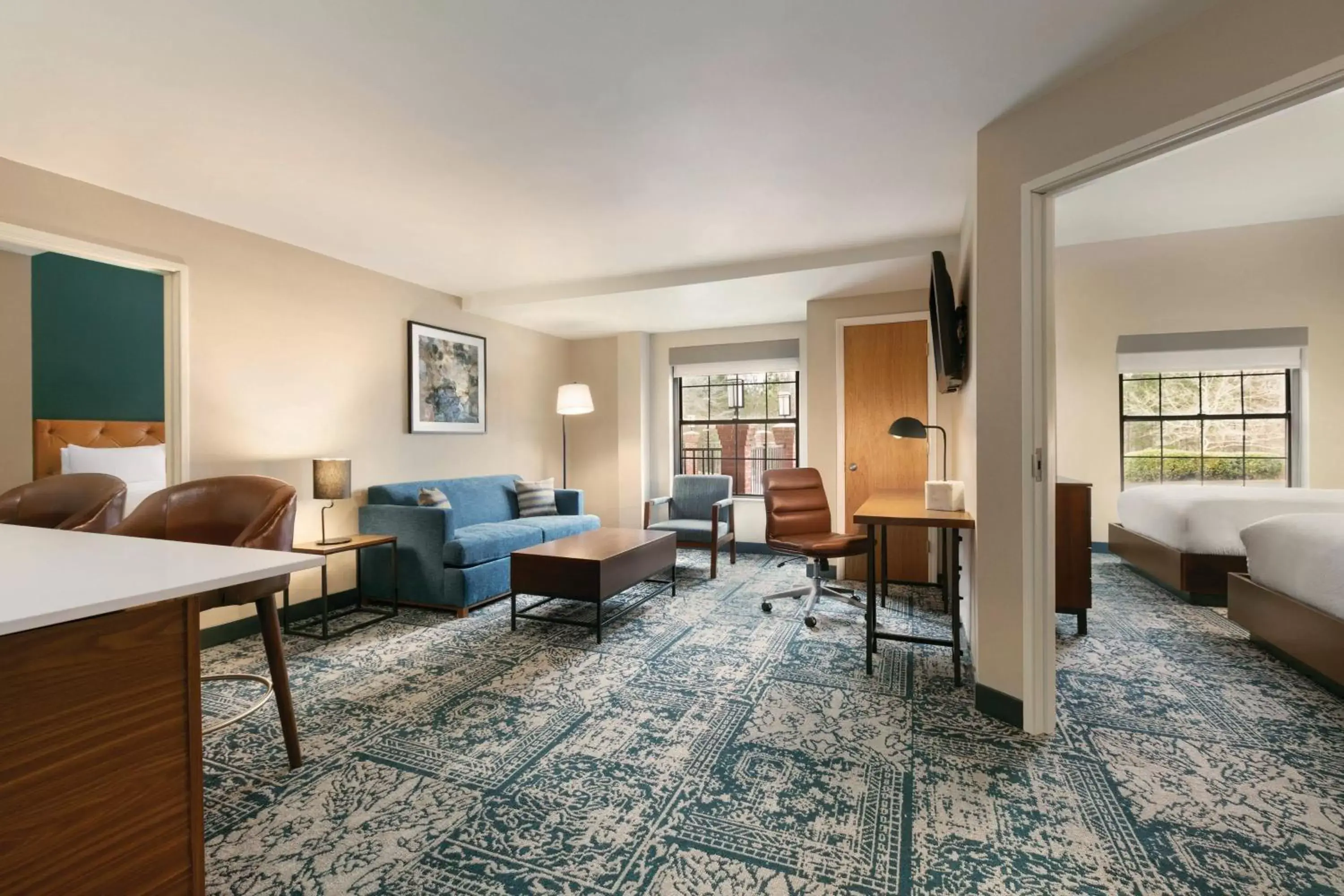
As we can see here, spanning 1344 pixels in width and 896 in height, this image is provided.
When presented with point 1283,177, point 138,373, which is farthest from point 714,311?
point 138,373

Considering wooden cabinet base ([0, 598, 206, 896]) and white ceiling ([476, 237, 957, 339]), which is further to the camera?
white ceiling ([476, 237, 957, 339])

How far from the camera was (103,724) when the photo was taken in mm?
995

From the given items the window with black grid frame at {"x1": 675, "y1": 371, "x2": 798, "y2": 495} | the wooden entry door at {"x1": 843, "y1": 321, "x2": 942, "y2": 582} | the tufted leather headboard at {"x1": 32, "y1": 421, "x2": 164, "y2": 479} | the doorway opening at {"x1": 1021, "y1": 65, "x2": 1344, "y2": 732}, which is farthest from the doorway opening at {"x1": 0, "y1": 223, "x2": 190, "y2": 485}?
the doorway opening at {"x1": 1021, "y1": 65, "x2": 1344, "y2": 732}

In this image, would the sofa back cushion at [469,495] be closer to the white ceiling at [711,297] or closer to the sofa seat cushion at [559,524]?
the sofa seat cushion at [559,524]

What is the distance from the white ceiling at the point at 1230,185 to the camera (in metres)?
3.16

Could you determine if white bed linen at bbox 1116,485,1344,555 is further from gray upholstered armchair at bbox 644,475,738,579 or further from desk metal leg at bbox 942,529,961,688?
gray upholstered armchair at bbox 644,475,738,579

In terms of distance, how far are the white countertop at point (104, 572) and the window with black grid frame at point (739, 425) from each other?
17.0 ft

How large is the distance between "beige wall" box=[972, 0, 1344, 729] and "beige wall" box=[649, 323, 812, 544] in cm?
331

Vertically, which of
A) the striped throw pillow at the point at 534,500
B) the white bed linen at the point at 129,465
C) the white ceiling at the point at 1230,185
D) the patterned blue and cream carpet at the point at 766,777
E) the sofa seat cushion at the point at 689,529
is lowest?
the patterned blue and cream carpet at the point at 766,777

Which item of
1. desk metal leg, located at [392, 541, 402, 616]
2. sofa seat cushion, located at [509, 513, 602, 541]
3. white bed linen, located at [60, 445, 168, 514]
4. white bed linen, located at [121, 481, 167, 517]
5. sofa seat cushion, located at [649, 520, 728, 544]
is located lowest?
desk metal leg, located at [392, 541, 402, 616]

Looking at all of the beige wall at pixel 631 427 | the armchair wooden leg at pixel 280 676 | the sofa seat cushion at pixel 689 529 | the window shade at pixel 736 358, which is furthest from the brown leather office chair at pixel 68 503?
the window shade at pixel 736 358

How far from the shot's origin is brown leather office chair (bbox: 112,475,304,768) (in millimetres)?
1933

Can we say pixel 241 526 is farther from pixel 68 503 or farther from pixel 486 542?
pixel 486 542

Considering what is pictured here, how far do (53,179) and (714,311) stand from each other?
431 cm
